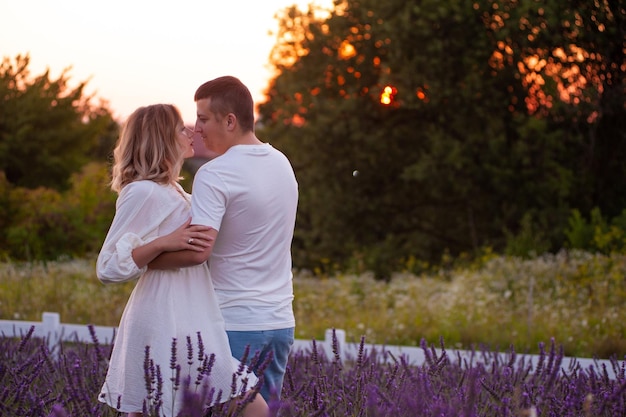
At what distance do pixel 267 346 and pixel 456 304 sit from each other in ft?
25.9

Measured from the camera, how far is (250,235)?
10.5 feet

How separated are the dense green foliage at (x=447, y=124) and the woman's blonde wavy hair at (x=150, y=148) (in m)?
13.9

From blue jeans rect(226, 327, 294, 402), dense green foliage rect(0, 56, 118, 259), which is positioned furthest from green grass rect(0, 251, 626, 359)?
blue jeans rect(226, 327, 294, 402)

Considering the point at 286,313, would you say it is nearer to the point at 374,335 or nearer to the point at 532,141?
the point at 374,335

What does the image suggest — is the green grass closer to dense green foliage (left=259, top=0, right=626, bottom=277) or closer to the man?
dense green foliage (left=259, top=0, right=626, bottom=277)

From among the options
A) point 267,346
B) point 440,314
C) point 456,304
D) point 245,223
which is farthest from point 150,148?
point 456,304

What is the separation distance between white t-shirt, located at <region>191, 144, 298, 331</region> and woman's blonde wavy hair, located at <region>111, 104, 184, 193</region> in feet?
0.68

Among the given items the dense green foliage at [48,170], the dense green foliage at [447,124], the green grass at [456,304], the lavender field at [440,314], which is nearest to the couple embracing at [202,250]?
the lavender field at [440,314]

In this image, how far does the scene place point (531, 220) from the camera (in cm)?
1823

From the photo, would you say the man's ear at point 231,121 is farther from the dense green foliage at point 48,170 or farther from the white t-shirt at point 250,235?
the dense green foliage at point 48,170

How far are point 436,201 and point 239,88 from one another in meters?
17.6

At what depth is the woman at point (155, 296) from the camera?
10.1 ft

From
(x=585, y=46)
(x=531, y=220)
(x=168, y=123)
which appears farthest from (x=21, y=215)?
(x=168, y=123)

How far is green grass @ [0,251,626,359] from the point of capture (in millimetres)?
9062
